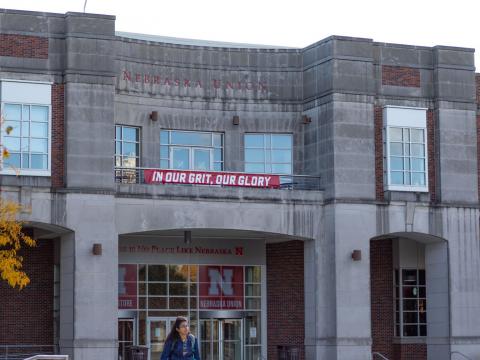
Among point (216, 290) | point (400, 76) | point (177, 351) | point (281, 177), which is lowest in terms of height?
point (177, 351)

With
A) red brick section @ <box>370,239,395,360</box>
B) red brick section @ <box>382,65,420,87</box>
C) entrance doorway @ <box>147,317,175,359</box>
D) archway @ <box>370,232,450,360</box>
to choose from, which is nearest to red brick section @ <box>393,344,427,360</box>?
archway @ <box>370,232,450,360</box>

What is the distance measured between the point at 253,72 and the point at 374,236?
23.0 feet

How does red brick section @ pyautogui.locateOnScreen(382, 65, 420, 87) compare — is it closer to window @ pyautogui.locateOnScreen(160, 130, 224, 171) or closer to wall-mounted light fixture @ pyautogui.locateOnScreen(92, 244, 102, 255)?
window @ pyautogui.locateOnScreen(160, 130, 224, 171)

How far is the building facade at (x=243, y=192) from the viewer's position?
36.0m

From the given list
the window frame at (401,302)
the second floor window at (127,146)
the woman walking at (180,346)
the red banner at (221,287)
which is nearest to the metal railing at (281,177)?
the second floor window at (127,146)

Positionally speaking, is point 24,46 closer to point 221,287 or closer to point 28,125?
point 28,125

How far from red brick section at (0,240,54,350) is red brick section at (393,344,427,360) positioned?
40.0 ft

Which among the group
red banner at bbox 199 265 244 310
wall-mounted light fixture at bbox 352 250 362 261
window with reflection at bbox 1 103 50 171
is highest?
window with reflection at bbox 1 103 50 171

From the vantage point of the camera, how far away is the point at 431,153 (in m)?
40.8

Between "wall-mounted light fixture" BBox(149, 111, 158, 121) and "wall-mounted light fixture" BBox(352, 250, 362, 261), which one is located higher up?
"wall-mounted light fixture" BBox(149, 111, 158, 121)

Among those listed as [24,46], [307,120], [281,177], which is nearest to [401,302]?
[281,177]

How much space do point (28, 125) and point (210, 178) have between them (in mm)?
6161

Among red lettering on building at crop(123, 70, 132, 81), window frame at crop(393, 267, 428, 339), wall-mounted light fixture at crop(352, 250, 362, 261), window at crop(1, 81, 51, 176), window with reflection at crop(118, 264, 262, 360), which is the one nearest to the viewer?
window at crop(1, 81, 51, 176)

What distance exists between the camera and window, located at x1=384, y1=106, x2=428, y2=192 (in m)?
40.1
